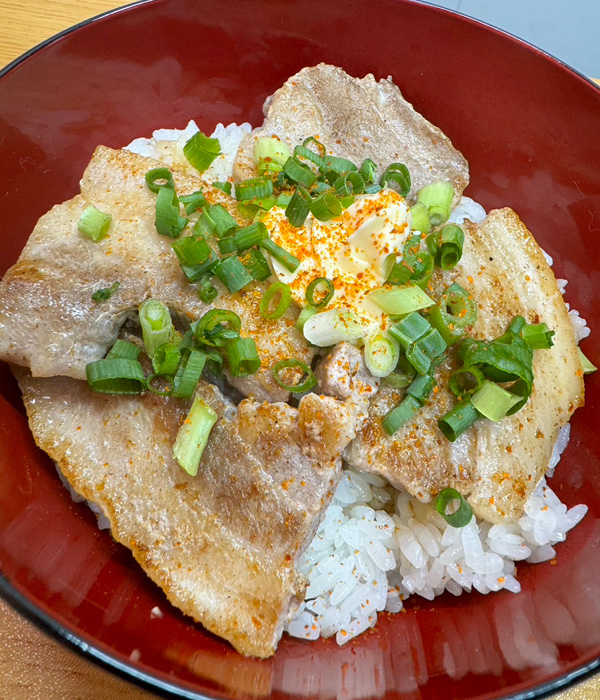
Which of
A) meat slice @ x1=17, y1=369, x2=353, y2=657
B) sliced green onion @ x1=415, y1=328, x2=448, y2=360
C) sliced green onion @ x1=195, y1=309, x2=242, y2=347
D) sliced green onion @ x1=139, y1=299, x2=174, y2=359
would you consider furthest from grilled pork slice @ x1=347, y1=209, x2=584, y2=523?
sliced green onion @ x1=139, y1=299, x2=174, y2=359

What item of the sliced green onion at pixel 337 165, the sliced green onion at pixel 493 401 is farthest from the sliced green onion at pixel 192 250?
the sliced green onion at pixel 493 401

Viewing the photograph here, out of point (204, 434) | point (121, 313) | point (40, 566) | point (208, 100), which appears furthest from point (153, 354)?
point (208, 100)

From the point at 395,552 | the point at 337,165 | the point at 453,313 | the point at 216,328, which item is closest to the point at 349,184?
the point at 337,165

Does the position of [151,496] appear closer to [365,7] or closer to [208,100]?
[208,100]

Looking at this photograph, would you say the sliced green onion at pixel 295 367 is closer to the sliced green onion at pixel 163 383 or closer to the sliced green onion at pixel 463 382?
the sliced green onion at pixel 163 383

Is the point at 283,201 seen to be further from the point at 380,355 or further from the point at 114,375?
the point at 114,375
